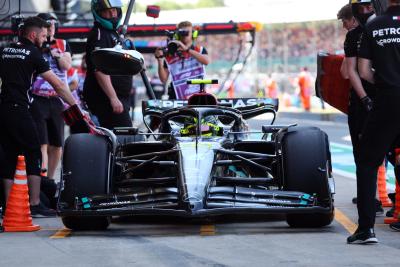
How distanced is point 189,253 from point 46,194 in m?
3.75

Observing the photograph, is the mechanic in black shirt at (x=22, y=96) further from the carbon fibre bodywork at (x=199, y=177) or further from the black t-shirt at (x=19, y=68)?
the carbon fibre bodywork at (x=199, y=177)

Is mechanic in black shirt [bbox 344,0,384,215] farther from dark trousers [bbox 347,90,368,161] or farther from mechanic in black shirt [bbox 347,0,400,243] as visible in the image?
mechanic in black shirt [bbox 347,0,400,243]

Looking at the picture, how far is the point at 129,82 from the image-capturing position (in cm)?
1129

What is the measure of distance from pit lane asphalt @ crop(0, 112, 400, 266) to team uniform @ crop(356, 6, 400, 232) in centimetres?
42

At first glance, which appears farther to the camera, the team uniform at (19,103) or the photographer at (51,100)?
the photographer at (51,100)

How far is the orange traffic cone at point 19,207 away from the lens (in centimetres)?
897

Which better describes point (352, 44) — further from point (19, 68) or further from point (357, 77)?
point (19, 68)

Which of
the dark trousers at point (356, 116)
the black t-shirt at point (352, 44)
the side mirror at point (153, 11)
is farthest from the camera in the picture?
the side mirror at point (153, 11)

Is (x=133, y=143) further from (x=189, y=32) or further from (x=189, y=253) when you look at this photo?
(x=189, y=32)

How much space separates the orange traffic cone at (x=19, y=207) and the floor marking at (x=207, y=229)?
1449mm

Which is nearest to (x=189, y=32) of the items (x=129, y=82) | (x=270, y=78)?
(x=129, y=82)

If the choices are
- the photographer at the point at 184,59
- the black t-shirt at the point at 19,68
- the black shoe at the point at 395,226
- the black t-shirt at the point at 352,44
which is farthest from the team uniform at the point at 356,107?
the photographer at the point at 184,59

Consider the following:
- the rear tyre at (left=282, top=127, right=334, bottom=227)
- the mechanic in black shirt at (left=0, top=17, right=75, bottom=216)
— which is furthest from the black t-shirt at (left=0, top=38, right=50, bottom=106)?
the rear tyre at (left=282, top=127, right=334, bottom=227)

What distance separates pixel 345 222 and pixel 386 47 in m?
2.06
